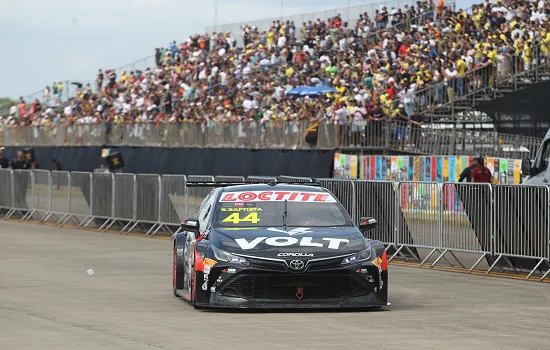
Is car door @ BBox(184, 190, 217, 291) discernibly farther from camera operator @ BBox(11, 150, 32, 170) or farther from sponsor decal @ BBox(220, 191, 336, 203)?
camera operator @ BBox(11, 150, 32, 170)

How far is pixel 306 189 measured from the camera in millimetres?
14805

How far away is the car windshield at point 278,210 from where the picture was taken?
14.0m

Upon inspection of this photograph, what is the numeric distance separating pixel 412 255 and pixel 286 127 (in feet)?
54.2

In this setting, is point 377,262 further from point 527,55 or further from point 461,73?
point 461,73

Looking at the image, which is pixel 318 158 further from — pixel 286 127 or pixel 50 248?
pixel 50 248

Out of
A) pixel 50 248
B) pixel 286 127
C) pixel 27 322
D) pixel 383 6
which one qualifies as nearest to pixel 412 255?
pixel 50 248

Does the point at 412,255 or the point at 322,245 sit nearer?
the point at 322,245

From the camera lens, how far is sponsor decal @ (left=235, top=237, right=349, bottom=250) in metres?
13.0

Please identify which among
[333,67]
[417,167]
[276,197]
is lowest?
[276,197]

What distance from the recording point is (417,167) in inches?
1256

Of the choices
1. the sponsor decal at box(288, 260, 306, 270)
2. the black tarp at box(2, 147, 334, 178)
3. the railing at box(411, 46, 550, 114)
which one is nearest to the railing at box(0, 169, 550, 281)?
the sponsor decal at box(288, 260, 306, 270)

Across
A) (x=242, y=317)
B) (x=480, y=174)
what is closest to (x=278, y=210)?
(x=242, y=317)

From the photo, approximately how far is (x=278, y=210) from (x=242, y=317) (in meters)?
2.00

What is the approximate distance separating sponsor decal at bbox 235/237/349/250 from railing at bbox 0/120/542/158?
19671 mm
